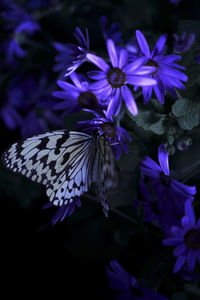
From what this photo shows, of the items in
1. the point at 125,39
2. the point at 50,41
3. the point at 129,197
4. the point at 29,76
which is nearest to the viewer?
the point at 129,197

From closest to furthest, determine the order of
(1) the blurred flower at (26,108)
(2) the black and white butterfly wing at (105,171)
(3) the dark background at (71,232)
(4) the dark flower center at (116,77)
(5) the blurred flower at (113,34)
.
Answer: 1. (2) the black and white butterfly wing at (105,171)
2. (4) the dark flower center at (116,77)
3. (5) the blurred flower at (113,34)
4. (3) the dark background at (71,232)
5. (1) the blurred flower at (26,108)

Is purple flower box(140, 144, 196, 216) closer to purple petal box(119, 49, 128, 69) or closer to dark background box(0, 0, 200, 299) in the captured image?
purple petal box(119, 49, 128, 69)

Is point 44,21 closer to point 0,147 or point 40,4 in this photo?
point 40,4

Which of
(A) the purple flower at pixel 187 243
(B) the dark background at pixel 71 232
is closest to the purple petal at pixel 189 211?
(A) the purple flower at pixel 187 243

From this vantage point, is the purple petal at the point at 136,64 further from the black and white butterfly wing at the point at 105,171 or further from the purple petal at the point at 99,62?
the black and white butterfly wing at the point at 105,171

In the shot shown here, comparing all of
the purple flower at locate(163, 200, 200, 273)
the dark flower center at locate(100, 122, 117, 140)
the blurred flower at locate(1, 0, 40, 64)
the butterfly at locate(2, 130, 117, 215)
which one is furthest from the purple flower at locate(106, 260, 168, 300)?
the blurred flower at locate(1, 0, 40, 64)

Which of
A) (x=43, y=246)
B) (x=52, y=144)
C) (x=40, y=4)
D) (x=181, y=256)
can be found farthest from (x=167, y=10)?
(x=43, y=246)

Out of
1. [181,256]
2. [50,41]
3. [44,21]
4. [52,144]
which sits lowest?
[181,256]
